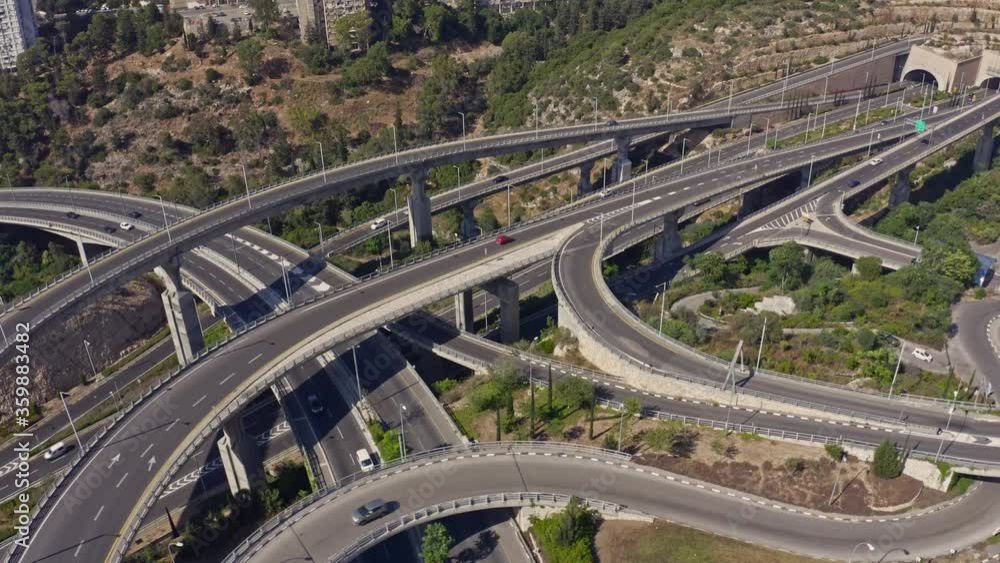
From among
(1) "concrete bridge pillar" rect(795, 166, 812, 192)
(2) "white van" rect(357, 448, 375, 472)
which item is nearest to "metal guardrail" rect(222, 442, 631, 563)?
(2) "white van" rect(357, 448, 375, 472)

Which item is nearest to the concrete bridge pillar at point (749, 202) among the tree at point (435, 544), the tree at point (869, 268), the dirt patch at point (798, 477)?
the tree at point (869, 268)

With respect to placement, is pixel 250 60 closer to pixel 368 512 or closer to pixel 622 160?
pixel 622 160

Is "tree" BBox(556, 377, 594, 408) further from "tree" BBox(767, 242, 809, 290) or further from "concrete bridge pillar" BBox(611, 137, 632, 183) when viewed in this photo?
"concrete bridge pillar" BBox(611, 137, 632, 183)

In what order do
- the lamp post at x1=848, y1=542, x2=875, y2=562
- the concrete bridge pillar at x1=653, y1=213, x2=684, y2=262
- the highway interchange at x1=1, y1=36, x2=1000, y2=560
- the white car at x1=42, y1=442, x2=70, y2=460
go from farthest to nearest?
1. the concrete bridge pillar at x1=653, y1=213, x2=684, y2=262
2. the white car at x1=42, y1=442, x2=70, y2=460
3. the lamp post at x1=848, y1=542, x2=875, y2=562
4. the highway interchange at x1=1, y1=36, x2=1000, y2=560

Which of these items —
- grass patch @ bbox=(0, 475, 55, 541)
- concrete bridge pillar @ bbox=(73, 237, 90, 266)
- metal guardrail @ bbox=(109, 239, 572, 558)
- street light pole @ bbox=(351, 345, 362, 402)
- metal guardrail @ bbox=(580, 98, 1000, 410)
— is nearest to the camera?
metal guardrail @ bbox=(109, 239, 572, 558)

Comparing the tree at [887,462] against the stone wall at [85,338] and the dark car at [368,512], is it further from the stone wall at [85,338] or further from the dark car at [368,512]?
the stone wall at [85,338]

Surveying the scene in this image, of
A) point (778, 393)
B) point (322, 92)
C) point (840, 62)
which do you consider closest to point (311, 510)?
point (778, 393)

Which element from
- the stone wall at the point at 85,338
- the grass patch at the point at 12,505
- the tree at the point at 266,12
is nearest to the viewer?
the grass patch at the point at 12,505
